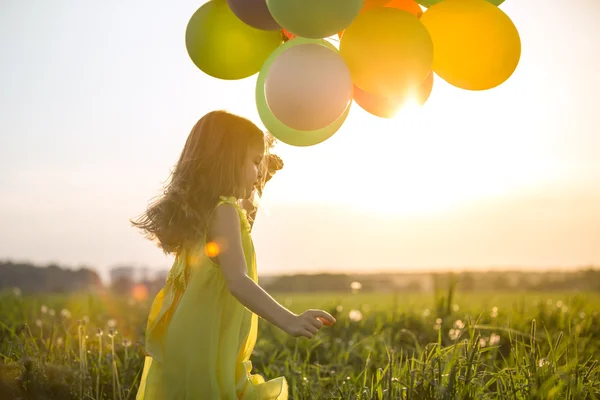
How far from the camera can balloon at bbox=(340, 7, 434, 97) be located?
266 centimetres

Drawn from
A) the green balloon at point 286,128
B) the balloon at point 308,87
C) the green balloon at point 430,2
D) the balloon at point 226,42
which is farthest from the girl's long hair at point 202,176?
the green balloon at point 430,2

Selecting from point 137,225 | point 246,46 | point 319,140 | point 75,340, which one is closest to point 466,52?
point 319,140

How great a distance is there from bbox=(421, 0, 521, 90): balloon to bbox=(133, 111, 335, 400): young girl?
872 mm

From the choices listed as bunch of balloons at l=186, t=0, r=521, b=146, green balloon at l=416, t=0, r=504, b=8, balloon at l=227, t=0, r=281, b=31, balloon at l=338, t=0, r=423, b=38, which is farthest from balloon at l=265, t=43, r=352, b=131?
green balloon at l=416, t=0, r=504, b=8

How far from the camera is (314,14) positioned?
250 cm

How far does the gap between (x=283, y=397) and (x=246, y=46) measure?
1.56 meters

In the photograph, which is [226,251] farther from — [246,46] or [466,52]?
[466,52]

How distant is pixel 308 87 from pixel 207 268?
33.0 inches

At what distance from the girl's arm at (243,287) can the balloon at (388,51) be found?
778 mm

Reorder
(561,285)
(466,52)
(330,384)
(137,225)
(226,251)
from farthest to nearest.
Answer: (561,285), (330,384), (137,225), (466,52), (226,251)

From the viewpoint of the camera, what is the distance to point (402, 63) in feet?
8.73

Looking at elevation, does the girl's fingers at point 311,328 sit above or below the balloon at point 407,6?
below

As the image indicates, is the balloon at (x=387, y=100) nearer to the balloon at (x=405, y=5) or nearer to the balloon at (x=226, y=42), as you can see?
the balloon at (x=405, y=5)

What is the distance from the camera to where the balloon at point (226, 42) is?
3.04 metres
